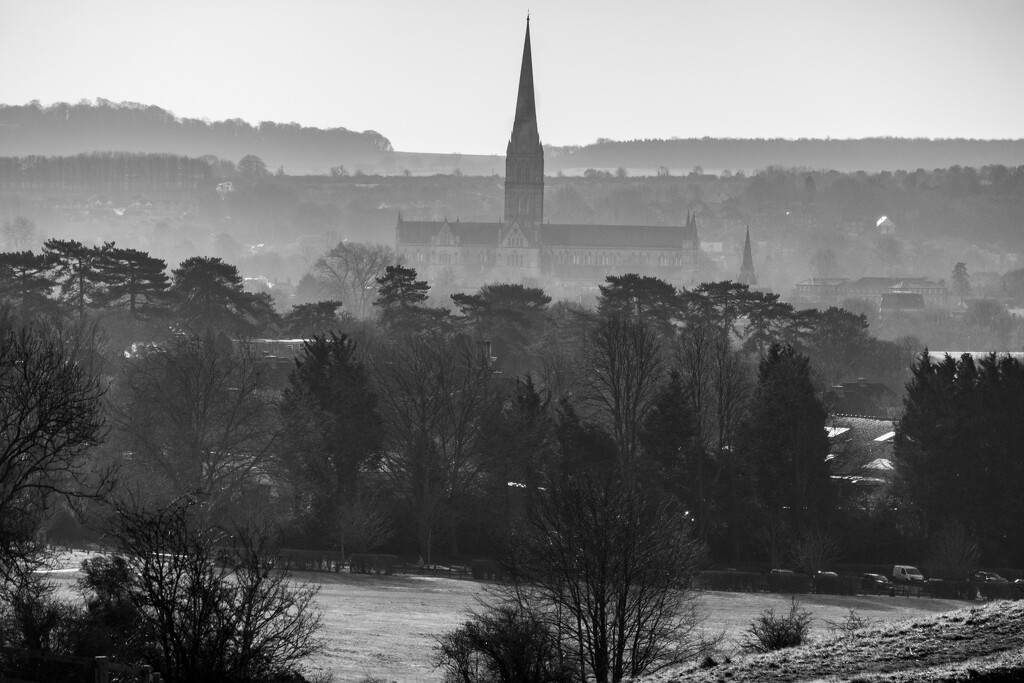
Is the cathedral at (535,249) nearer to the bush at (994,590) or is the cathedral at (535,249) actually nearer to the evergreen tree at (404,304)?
the evergreen tree at (404,304)

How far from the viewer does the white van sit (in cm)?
3869

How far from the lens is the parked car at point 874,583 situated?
37344 millimetres

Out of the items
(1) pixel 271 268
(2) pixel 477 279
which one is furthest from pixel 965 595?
(1) pixel 271 268

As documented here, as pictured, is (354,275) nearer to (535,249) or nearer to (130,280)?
(535,249)

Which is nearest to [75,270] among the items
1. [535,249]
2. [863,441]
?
[863,441]

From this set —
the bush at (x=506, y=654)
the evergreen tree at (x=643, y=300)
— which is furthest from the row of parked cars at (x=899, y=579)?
the evergreen tree at (x=643, y=300)

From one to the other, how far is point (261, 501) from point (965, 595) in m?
15.8

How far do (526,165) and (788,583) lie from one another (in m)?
133

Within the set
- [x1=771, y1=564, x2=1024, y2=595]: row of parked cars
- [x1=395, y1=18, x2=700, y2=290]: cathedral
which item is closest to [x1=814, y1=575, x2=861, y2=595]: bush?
[x1=771, y1=564, x2=1024, y2=595]: row of parked cars

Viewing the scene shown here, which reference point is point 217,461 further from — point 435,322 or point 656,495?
point 435,322

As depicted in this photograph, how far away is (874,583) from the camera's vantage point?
124 ft

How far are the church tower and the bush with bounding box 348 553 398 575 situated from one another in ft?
371

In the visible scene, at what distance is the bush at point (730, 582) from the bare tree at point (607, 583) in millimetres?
10168

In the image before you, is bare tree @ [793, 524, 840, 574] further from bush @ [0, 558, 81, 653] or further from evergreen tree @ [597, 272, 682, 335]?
evergreen tree @ [597, 272, 682, 335]
